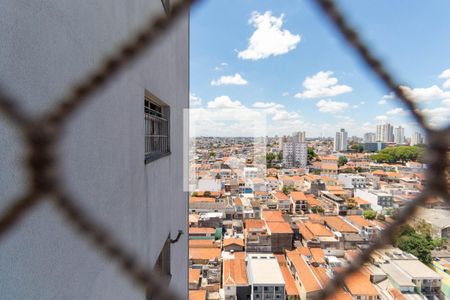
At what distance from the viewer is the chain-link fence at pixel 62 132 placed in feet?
0.92

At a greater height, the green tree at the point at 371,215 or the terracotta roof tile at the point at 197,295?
the green tree at the point at 371,215

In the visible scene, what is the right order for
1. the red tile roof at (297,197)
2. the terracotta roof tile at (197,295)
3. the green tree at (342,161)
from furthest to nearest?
the red tile roof at (297,197), the green tree at (342,161), the terracotta roof tile at (197,295)

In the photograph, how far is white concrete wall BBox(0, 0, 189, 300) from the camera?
550 millimetres

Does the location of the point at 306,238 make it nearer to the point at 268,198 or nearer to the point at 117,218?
the point at 268,198

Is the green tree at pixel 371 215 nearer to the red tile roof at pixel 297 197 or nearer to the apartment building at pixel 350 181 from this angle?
the apartment building at pixel 350 181

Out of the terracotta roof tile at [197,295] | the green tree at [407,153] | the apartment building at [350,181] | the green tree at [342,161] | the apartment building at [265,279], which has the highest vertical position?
the green tree at [407,153]

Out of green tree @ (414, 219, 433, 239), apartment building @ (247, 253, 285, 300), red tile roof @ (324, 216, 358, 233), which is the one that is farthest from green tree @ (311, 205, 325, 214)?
green tree @ (414, 219, 433, 239)

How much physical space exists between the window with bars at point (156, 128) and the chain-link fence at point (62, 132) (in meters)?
1.36

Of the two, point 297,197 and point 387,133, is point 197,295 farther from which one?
point 297,197

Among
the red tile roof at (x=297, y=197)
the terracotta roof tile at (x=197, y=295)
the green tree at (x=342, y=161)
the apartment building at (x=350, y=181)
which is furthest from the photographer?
the red tile roof at (x=297, y=197)

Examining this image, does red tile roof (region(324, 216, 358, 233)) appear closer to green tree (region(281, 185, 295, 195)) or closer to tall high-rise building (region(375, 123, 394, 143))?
green tree (region(281, 185, 295, 195))

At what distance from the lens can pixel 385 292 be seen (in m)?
8.75

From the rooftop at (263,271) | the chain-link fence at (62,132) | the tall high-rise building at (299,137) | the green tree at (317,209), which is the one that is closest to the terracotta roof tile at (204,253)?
the rooftop at (263,271)

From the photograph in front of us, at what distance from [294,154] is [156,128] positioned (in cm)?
3053
